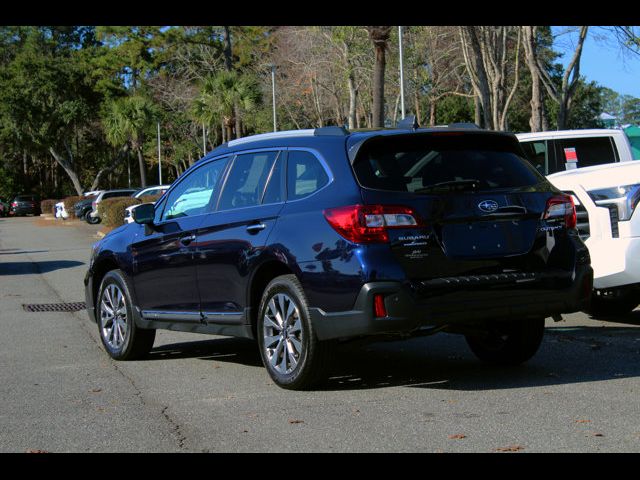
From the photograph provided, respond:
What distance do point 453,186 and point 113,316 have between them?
3.84 m

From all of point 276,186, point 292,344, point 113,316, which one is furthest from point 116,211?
point 292,344

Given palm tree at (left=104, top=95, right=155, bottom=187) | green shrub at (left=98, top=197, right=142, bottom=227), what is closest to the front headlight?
green shrub at (left=98, top=197, right=142, bottom=227)

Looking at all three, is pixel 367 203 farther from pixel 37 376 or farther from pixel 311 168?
pixel 37 376

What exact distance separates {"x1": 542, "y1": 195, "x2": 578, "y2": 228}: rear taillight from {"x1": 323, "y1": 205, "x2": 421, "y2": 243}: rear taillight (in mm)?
1124

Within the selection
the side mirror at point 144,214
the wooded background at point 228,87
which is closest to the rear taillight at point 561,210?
the side mirror at point 144,214

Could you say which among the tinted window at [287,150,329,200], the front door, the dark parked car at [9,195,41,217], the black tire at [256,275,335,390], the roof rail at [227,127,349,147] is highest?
the roof rail at [227,127,349,147]

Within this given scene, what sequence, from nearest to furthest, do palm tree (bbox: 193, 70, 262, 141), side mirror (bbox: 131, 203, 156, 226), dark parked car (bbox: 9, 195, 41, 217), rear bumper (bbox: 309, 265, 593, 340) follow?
A: rear bumper (bbox: 309, 265, 593, 340) < side mirror (bbox: 131, 203, 156, 226) < palm tree (bbox: 193, 70, 262, 141) < dark parked car (bbox: 9, 195, 41, 217)

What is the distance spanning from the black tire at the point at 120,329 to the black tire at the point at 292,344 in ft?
6.26

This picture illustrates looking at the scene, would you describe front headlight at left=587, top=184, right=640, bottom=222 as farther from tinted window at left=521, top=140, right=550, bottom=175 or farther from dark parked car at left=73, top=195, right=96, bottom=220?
dark parked car at left=73, top=195, right=96, bottom=220

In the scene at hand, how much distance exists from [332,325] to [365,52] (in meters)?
41.6

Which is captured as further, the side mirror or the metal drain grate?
the metal drain grate

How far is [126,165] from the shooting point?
9512cm

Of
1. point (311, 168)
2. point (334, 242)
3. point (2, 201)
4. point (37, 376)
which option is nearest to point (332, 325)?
point (334, 242)

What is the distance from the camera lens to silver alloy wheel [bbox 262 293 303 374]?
742 centimetres
